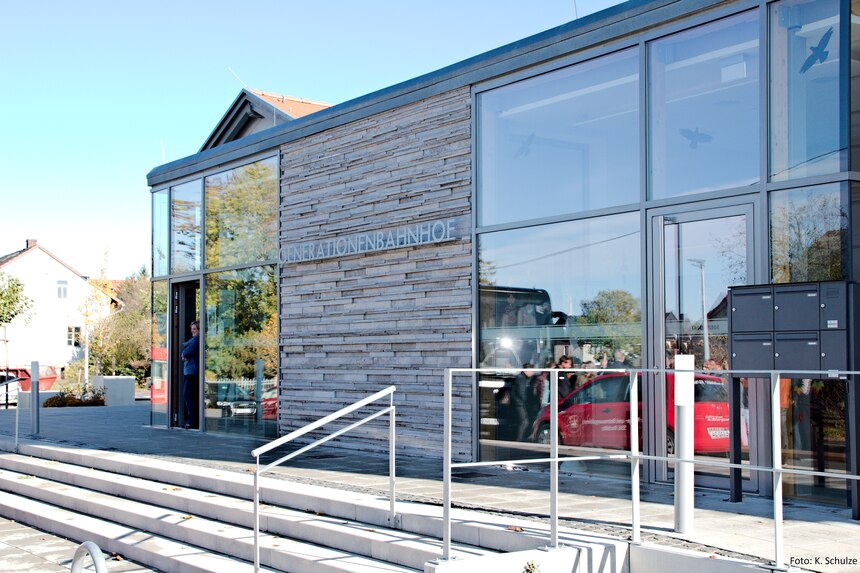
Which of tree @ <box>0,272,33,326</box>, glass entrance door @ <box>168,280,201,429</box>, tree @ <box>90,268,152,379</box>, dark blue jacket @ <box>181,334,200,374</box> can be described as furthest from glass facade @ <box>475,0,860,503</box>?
tree @ <box>0,272,33,326</box>

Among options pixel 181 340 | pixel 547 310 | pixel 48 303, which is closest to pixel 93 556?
pixel 547 310

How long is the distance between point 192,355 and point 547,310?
7.35 m

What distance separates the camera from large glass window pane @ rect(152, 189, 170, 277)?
53.8ft

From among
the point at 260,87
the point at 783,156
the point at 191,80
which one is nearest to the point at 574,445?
the point at 783,156

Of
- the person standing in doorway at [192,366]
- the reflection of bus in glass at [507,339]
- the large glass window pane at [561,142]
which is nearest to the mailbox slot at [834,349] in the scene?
the large glass window pane at [561,142]

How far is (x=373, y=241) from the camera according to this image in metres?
12.0

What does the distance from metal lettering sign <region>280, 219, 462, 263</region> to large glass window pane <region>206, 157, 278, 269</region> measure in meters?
0.66

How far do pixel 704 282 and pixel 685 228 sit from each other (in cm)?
53

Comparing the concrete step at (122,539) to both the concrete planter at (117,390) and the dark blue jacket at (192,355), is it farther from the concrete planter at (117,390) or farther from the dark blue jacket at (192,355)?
the concrete planter at (117,390)

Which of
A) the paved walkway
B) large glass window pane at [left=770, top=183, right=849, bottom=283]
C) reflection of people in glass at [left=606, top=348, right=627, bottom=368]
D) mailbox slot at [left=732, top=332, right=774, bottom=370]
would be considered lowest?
the paved walkway

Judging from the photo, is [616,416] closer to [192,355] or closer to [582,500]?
[582,500]

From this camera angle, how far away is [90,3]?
51.3 feet

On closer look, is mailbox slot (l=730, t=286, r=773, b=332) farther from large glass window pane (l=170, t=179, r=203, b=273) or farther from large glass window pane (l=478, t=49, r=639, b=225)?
large glass window pane (l=170, t=179, r=203, b=273)

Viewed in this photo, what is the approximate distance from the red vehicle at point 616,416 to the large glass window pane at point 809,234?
1.19 m
